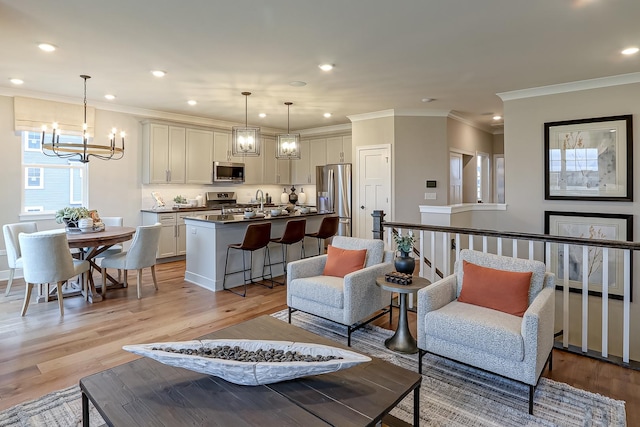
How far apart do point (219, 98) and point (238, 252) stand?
2.39 m

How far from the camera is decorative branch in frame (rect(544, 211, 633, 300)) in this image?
14.2ft

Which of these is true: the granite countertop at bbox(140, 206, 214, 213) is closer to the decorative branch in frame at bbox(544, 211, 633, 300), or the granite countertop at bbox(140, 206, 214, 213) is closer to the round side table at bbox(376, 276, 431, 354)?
the round side table at bbox(376, 276, 431, 354)

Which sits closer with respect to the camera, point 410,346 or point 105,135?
point 410,346

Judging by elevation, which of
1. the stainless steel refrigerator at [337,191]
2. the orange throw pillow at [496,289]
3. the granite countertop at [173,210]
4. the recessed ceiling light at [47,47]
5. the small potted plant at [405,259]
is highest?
the recessed ceiling light at [47,47]

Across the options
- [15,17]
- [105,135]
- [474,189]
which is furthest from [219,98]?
[474,189]

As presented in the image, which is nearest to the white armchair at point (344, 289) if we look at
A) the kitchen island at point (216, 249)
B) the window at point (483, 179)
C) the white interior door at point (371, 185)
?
the kitchen island at point (216, 249)

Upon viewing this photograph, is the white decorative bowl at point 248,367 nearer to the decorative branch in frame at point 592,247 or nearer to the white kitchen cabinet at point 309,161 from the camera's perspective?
the decorative branch in frame at point 592,247

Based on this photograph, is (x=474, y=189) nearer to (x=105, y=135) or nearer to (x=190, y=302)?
(x=190, y=302)

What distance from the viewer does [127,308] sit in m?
3.89

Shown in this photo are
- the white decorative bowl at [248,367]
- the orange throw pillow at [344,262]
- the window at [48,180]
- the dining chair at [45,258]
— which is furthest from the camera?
the window at [48,180]

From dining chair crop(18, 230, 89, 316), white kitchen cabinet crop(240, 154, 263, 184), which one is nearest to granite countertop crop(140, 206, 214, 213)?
white kitchen cabinet crop(240, 154, 263, 184)

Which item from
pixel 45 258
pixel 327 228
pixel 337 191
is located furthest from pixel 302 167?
pixel 45 258

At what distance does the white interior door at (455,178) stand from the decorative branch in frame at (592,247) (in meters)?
1.94

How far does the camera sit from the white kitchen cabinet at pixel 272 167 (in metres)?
8.14
